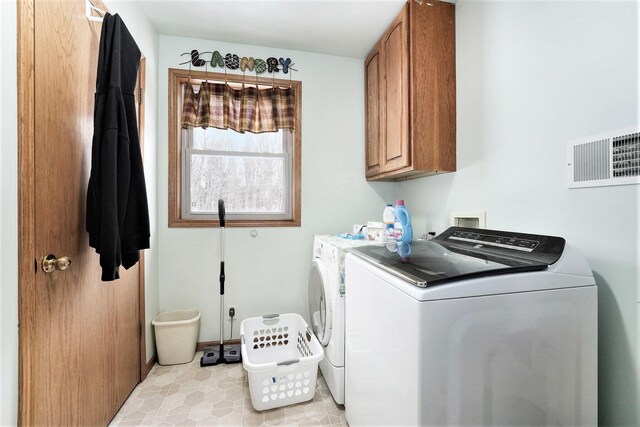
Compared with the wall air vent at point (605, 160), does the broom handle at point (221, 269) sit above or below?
below

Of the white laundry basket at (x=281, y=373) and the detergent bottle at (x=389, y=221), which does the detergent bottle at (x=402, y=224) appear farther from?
the white laundry basket at (x=281, y=373)

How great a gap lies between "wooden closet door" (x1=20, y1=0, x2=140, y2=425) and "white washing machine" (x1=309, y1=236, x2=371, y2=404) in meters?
1.21

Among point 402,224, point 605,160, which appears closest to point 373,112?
point 402,224

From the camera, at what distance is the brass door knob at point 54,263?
38.6 inches

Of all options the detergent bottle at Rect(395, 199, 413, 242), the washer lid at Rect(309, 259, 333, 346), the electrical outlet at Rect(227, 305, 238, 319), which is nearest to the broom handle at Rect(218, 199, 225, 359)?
the electrical outlet at Rect(227, 305, 238, 319)

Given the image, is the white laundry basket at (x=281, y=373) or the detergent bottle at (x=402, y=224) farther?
the detergent bottle at (x=402, y=224)

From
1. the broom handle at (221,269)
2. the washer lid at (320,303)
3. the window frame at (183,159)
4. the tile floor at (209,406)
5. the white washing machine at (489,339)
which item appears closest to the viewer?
the white washing machine at (489,339)

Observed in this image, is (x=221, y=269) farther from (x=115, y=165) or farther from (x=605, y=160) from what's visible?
(x=605, y=160)

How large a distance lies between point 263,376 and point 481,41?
2.33m

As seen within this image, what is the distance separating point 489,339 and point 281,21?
230 centimetres

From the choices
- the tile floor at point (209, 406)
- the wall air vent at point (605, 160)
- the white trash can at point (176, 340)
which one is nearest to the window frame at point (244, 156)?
the white trash can at point (176, 340)

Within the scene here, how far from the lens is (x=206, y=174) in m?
2.35

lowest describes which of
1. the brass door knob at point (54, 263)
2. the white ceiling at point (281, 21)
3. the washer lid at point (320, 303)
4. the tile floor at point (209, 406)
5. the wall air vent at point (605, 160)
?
the tile floor at point (209, 406)

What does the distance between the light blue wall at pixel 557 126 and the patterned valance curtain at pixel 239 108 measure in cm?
138
